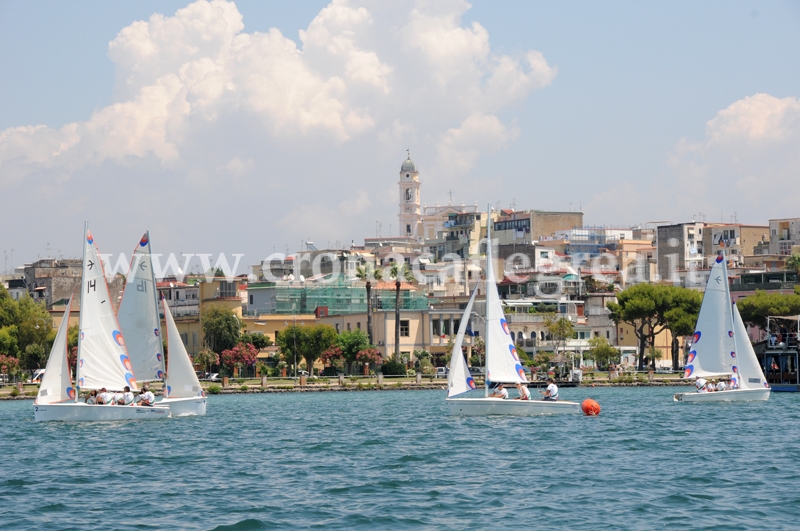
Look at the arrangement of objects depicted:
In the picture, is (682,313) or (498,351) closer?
(498,351)

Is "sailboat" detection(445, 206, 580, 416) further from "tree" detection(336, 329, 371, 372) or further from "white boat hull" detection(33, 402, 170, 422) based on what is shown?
"tree" detection(336, 329, 371, 372)

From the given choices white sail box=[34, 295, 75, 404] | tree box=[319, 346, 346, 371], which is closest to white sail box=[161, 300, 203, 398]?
white sail box=[34, 295, 75, 404]

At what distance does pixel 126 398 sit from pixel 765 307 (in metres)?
69.9

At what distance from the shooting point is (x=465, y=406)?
51.6 metres

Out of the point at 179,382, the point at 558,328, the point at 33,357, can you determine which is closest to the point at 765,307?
the point at 558,328

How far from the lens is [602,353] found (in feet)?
372

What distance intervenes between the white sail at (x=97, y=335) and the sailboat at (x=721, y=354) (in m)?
29.9

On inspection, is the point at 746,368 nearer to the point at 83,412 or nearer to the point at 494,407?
the point at 494,407

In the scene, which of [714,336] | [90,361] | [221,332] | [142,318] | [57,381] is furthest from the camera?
[221,332]

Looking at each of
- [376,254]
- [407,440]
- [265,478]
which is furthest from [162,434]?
[376,254]

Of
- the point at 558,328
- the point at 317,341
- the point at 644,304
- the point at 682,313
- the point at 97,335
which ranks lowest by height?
the point at 97,335

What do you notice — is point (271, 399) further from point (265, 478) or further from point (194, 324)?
point (265, 478)

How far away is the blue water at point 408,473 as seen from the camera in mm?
27281

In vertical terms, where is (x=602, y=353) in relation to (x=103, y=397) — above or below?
above
